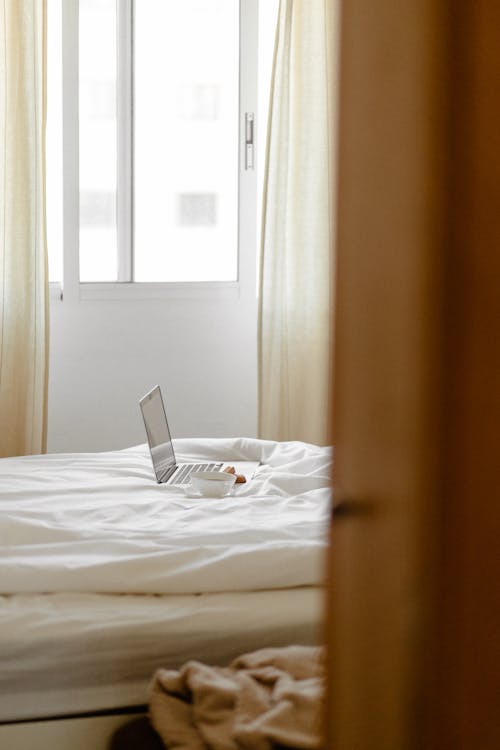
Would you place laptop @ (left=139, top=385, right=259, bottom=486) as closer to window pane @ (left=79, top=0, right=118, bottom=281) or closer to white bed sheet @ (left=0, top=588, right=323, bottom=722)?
white bed sheet @ (left=0, top=588, right=323, bottom=722)

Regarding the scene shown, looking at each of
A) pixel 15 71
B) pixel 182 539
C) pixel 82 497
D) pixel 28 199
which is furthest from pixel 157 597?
pixel 15 71

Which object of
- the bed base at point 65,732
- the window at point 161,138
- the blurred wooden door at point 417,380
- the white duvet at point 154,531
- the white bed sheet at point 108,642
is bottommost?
the bed base at point 65,732

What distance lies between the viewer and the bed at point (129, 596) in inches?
57.8

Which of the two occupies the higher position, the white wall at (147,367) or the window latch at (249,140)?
the window latch at (249,140)

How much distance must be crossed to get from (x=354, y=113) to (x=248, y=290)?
371 centimetres

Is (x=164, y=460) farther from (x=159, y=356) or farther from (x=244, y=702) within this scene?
(x=159, y=356)

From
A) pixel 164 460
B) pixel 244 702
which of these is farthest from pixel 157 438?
pixel 244 702

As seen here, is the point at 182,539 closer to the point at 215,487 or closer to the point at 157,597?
the point at 157,597

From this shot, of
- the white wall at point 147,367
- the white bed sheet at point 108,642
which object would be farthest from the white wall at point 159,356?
the white bed sheet at point 108,642

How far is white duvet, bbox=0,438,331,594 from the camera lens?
5.33 ft

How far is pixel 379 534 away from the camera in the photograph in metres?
0.41

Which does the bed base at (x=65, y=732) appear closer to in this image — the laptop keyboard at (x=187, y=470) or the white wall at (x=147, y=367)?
the laptop keyboard at (x=187, y=470)

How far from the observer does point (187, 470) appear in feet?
8.41

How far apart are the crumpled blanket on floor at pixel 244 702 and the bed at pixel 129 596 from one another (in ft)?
0.38
